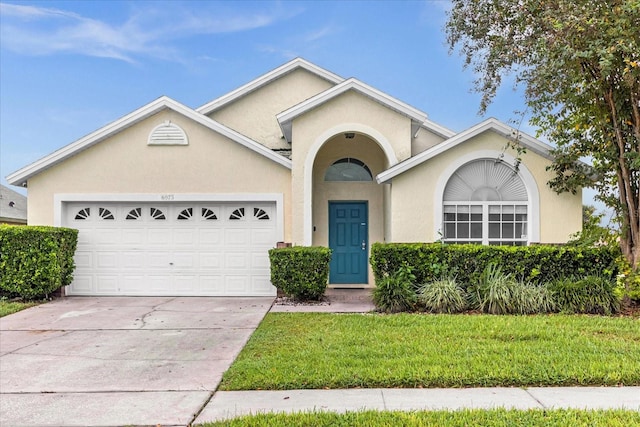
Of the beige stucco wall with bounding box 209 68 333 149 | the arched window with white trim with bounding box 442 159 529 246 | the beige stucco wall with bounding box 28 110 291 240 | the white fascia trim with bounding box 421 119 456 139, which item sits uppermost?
the beige stucco wall with bounding box 209 68 333 149

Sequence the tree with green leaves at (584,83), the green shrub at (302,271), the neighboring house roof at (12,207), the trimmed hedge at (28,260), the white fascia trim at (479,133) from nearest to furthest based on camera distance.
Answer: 1. the tree with green leaves at (584,83)
2. the green shrub at (302,271)
3. the trimmed hedge at (28,260)
4. the white fascia trim at (479,133)
5. the neighboring house roof at (12,207)

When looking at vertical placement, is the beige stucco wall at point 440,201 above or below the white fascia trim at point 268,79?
below

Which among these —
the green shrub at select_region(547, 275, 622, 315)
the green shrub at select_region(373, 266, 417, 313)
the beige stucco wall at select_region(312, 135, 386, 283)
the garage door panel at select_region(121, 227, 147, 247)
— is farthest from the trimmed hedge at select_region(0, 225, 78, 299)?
the green shrub at select_region(547, 275, 622, 315)

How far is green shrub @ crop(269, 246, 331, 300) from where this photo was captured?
1036 cm

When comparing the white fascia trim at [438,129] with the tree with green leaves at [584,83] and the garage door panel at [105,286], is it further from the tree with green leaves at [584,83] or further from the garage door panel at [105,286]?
the garage door panel at [105,286]

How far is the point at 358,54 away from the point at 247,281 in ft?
35.0

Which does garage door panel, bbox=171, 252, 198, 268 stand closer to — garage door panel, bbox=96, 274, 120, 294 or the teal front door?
garage door panel, bbox=96, 274, 120, 294

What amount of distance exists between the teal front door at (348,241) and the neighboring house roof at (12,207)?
51.3 feet

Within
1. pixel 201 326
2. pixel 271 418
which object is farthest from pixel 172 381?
pixel 201 326

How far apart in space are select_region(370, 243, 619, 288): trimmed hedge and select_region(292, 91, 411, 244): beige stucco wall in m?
3.25

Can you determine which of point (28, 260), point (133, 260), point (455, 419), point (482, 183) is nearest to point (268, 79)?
point (133, 260)

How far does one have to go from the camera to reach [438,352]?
599 centimetres

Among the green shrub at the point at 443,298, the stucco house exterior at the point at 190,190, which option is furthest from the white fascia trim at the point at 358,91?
the green shrub at the point at 443,298

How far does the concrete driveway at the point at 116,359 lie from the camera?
4473mm
